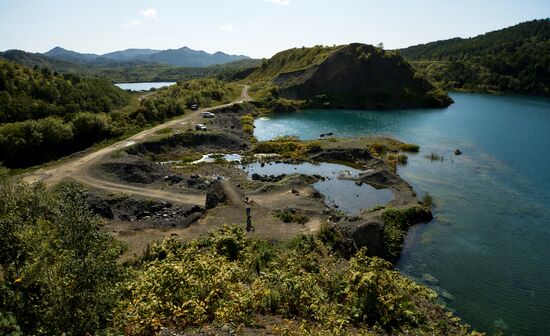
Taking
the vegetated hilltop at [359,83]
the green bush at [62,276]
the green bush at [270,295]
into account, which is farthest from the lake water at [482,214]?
the vegetated hilltop at [359,83]

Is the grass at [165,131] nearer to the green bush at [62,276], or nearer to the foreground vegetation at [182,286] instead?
the foreground vegetation at [182,286]

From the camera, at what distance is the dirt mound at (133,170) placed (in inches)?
2225

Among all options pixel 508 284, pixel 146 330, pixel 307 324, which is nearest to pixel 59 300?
pixel 146 330

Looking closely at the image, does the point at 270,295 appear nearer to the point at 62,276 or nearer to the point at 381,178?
the point at 62,276

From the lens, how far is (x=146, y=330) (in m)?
18.9

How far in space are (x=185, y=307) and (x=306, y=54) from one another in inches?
6763

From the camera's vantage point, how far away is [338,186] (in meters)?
60.5

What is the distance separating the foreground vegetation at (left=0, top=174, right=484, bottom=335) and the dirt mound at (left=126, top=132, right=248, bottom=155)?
148ft

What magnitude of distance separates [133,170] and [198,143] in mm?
25459

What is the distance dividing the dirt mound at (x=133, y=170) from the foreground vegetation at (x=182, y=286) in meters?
24.2

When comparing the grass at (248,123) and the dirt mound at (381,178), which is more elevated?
the grass at (248,123)

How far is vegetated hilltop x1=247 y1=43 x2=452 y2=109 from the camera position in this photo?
468 ft

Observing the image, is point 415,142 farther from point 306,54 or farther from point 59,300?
point 306,54

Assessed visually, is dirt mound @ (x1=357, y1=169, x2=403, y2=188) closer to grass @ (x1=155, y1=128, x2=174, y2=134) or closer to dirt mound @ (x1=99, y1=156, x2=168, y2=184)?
dirt mound @ (x1=99, y1=156, x2=168, y2=184)
